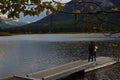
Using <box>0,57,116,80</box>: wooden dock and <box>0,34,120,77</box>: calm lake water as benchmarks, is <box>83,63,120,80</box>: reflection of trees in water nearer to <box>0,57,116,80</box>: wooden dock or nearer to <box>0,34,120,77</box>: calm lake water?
<box>0,57,116,80</box>: wooden dock

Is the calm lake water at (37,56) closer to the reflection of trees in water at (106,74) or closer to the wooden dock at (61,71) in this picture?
the wooden dock at (61,71)

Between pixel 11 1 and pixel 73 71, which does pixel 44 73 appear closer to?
pixel 73 71

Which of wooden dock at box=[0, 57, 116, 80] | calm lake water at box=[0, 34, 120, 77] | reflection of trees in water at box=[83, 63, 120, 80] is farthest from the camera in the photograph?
calm lake water at box=[0, 34, 120, 77]

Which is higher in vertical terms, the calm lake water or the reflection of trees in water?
the reflection of trees in water

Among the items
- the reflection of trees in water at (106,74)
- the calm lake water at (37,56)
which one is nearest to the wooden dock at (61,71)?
the reflection of trees in water at (106,74)

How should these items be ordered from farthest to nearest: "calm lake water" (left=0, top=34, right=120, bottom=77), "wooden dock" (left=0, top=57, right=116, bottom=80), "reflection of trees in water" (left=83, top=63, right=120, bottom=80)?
"calm lake water" (left=0, top=34, right=120, bottom=77)
"reflection of trees in water" (left=83, top=63, right=120, bottom=80)
"wooden dock" (left=0, top=57, right=116, bottom=80)

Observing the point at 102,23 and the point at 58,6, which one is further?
the point at 58,6

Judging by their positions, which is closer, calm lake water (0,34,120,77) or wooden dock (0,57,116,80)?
wooden dock (0,57,116,80)

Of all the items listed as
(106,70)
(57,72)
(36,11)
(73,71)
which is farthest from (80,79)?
(36,11)

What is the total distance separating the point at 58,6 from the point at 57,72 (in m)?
21.3

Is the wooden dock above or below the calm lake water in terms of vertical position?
above

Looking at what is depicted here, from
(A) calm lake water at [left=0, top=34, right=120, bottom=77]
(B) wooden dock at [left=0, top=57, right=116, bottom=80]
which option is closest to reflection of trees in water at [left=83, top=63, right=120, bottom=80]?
(B) wooden dock at [left=0, top=57, right=116, bottom=80]

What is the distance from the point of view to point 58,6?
4.95 metres

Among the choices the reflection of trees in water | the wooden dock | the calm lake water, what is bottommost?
the calm lake water
